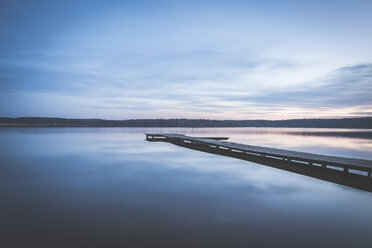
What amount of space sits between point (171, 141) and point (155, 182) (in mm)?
14948

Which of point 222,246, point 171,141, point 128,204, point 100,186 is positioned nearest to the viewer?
point 222,246

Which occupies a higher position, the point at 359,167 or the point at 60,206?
the point at 359,167

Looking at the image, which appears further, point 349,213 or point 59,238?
point 349,213

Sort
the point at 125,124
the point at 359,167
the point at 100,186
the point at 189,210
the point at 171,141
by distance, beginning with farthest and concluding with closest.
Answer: the point at 125,124
the point at 171,141
the point at 100,186
the point at 359,167
the point at 189,210

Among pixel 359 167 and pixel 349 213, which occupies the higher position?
pixel 359 167

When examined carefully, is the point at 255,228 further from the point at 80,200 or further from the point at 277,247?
the point at 80,200

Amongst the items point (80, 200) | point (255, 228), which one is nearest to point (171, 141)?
point (80, 200)

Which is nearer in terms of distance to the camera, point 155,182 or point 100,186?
point 100,186

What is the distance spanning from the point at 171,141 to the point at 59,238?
18928 mm

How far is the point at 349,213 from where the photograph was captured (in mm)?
4777

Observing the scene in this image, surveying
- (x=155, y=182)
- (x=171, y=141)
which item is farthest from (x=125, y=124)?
(x=155, y=182)

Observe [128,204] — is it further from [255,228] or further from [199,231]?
[255,228]

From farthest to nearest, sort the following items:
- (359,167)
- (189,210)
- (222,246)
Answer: (359,167) → (189,210) → (222,246)

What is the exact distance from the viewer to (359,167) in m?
5.98
